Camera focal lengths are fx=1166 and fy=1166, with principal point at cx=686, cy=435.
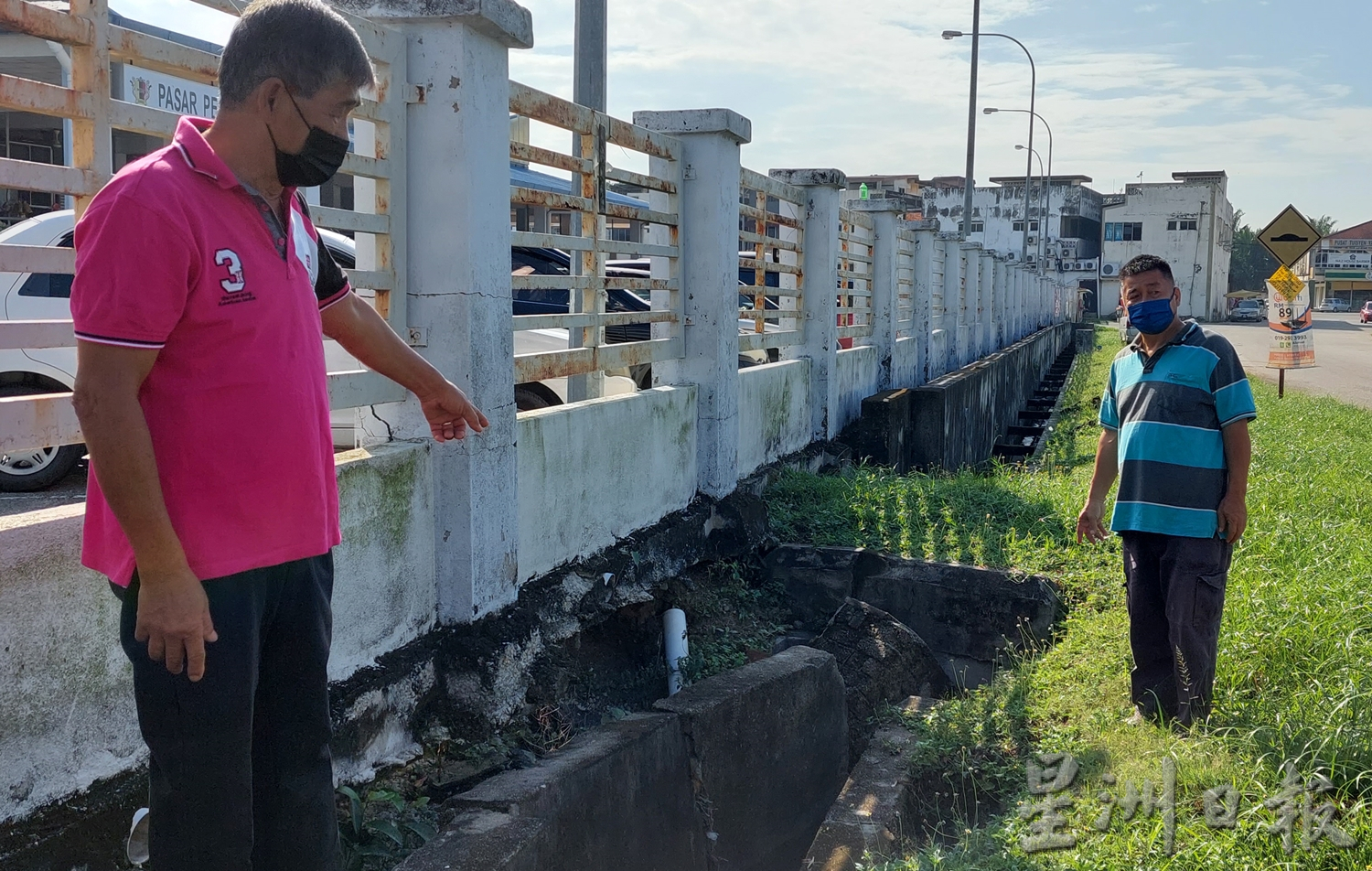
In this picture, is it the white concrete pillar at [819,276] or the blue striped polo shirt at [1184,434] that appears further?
the white concrete pillar at [819,276]

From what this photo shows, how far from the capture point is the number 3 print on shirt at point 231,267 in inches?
77.0

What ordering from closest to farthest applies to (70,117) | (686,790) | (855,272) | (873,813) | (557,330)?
(70,117) → (873,813) → (686,790) → (557,330) → (855,272)

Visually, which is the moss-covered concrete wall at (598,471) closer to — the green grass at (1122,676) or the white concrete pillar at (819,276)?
the green grass at (1122,676)

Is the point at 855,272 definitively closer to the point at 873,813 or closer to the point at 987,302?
the point at 873,813

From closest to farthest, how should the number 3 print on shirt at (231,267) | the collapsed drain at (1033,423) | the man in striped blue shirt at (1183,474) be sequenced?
the number 3 print on shirt at (231,267) < the man in striped blue shirt at (1183,474) < the collapsed drain at (1033,423)

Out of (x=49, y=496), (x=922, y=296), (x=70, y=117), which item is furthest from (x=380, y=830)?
(x=922, y=296)

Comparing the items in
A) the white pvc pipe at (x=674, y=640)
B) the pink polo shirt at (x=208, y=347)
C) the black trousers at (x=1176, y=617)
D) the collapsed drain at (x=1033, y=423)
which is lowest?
the collapsed drain at (x=1033, y=423)

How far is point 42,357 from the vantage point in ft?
21.1

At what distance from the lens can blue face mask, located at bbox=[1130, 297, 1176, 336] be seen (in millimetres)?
4008

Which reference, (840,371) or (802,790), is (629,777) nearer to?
(802,790)

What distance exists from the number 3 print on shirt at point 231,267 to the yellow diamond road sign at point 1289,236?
15585 millimetres

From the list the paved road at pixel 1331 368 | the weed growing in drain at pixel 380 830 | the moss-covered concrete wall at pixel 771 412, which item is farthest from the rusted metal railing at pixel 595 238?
the paved road at pixel 1331 368

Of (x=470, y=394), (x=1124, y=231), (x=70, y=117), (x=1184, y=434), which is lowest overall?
(x=1184, y=434)

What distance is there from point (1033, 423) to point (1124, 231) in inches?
1924
